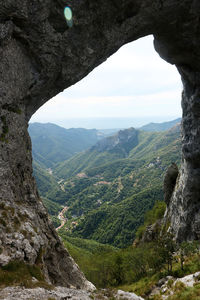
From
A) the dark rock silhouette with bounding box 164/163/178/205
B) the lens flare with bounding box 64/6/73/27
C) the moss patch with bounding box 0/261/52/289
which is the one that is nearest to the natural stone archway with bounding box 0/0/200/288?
the lens flare with bounding box 64/6/73/27

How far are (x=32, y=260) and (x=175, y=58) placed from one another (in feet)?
159

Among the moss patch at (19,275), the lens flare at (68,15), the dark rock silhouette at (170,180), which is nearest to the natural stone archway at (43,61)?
the lens flare at (68,15)

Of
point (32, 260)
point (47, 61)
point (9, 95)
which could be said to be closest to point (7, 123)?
point (9, 95)

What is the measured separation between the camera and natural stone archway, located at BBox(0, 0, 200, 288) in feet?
72.4

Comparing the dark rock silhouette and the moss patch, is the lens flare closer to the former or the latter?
the moss patch

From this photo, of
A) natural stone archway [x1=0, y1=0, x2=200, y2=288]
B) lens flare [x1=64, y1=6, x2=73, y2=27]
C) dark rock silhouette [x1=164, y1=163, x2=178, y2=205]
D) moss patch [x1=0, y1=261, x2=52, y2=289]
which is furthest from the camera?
dark rock silhouette [x1=164, y1=163, x2=178, y2=205]

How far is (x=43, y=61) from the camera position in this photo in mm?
28344

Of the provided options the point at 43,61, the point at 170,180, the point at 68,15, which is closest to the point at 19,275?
the point at 43,61

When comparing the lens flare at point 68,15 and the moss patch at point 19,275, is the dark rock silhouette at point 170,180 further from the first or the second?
the moss patch at point 19,275

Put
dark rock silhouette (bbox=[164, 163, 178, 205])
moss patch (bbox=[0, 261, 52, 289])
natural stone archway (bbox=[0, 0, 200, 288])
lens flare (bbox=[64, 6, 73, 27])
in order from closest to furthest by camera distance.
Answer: moss patch (bbox=[0, 261, 52, 289]) < natural stone archway (bbox=[0, 0, 200, 288]) < lens flare (bbox=[64, 6, 73, 27]) < dark rock silhouette (bbox=[164, 163, 178, 205])

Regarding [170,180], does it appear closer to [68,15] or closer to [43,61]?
[43,61]

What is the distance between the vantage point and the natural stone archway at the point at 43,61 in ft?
72.4

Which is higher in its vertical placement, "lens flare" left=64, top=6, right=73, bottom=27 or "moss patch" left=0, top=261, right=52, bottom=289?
"lens flare" left=64, top=6, right=73, bottom=27

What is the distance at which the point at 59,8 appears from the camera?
26.0 meters
